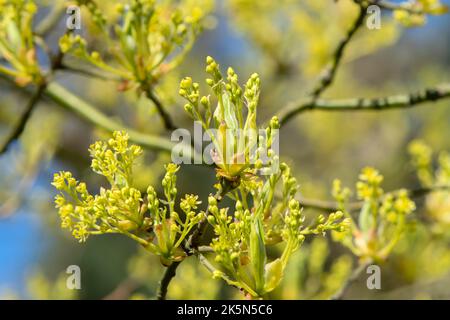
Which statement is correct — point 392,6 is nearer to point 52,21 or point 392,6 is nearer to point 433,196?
point 433,196

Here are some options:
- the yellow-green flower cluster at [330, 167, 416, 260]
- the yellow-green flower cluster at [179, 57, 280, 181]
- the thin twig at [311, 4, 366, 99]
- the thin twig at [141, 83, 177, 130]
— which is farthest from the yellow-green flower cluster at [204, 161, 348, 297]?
the thin twig at [311, 4, 366, 99]

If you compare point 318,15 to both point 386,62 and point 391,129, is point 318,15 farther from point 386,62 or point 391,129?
point 386,62

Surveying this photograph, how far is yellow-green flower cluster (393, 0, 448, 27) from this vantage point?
4.53 feet

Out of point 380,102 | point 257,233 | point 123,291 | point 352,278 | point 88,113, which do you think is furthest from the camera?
point 123,291

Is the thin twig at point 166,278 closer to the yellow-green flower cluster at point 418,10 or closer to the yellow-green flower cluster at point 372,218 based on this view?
the yellow-green flower cluster at point 372,218

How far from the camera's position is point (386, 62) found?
22.0 ft

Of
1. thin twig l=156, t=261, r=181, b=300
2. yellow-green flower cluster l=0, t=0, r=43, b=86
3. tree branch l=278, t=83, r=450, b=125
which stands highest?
yellow-green flower cluster l=0, t=0, r=43, b=86

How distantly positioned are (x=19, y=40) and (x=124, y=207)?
2.03 feet

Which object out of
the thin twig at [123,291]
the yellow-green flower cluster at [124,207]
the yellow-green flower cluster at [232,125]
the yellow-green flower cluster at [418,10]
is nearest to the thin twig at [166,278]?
the yellow-green flower cluster at [124,207]

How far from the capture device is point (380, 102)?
1.51 meters

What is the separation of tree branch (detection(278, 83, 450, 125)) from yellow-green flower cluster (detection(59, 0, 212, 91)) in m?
0.37

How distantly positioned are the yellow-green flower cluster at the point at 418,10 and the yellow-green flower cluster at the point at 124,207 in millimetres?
745

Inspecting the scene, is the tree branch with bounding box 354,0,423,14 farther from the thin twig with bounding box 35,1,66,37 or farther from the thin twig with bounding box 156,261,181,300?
the thin twig with bounding box 35,1,66,37

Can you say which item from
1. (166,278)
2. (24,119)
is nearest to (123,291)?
(24,119)
